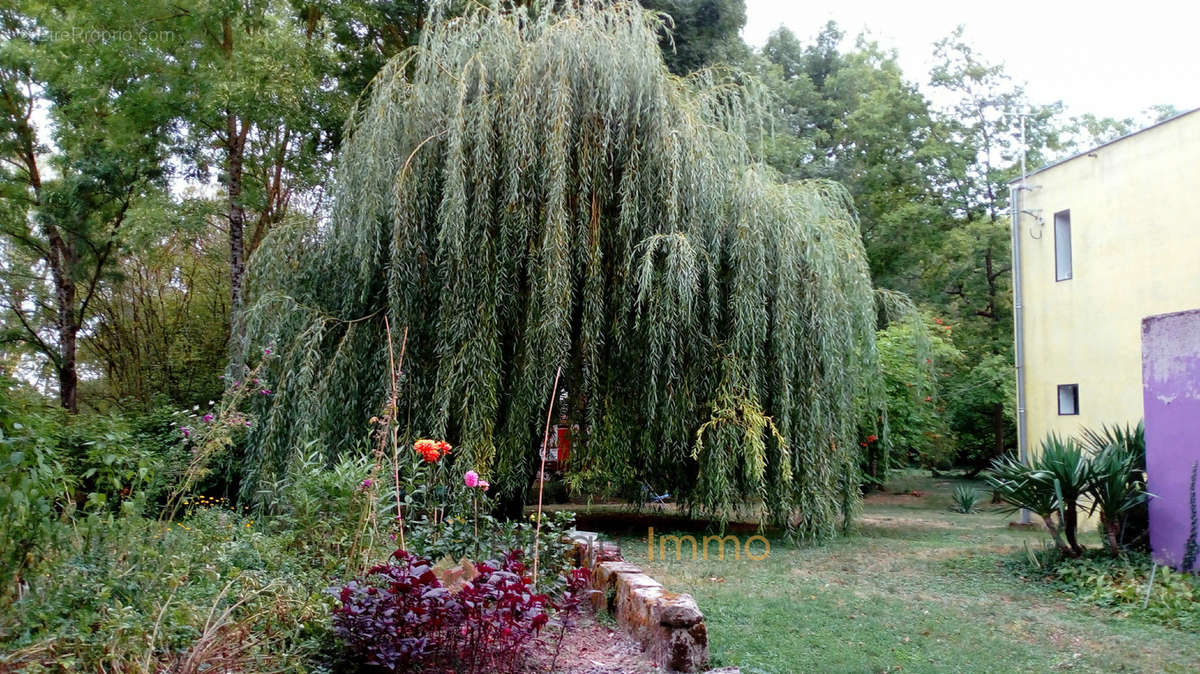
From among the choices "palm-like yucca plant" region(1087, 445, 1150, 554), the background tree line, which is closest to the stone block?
"palm-like yucca plant" region(1087, 445, 1150, 554)

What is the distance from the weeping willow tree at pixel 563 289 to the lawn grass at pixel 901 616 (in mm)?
1188

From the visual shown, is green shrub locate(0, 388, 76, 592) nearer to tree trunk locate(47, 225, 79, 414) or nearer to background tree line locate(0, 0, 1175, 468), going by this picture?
background tree line locate(0, 0, 1175, 468)

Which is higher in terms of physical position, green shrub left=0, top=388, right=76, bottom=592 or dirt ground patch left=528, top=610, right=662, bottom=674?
green shrub left=0, top=388, right=76, bottom=592

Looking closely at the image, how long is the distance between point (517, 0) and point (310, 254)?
6093 millimetres

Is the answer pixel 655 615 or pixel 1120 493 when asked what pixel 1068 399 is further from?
pixel 655 615

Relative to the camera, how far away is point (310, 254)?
8781 mm

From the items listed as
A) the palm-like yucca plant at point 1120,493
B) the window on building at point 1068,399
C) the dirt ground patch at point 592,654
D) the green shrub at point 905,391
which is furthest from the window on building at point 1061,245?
the dirt ground patch at point 592,654

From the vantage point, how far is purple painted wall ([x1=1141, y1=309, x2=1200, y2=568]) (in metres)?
5.87

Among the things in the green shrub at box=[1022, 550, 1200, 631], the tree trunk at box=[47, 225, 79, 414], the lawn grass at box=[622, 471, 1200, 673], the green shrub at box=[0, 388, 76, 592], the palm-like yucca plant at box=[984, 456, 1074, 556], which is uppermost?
the tree trunk at box=[47, 225, 79, 414]

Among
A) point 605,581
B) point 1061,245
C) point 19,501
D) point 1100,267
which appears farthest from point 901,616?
point 1061,245

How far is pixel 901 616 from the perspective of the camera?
5.12 meters

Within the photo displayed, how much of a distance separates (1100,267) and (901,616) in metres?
8.17

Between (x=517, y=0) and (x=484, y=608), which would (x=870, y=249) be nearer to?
(x=517, y=0)

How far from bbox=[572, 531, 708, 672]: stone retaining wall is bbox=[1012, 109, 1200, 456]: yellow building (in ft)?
28.2
